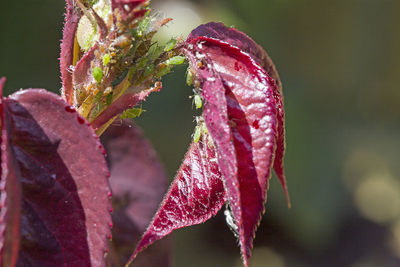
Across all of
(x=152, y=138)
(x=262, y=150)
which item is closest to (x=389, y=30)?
(x=152, y=138)

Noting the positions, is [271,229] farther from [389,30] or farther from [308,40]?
[389,30]

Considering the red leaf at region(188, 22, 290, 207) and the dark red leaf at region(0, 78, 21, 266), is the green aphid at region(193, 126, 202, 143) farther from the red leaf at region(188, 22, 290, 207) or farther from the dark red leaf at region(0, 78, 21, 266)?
the dark red leaf at region(0, 78, 21, 266)

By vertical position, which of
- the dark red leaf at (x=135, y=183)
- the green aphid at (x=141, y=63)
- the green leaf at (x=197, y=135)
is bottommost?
the dark red leaf at (x=135, y=183)

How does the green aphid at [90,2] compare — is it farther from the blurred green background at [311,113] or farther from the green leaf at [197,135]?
the blurred green background at [311,113]

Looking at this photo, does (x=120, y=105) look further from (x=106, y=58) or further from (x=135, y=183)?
(x=135, y=183)

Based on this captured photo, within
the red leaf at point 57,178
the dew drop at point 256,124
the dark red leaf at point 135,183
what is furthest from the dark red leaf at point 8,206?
the dark red leaf at point 135,183
